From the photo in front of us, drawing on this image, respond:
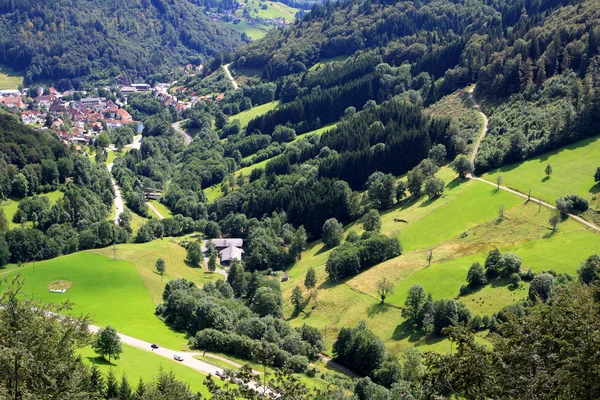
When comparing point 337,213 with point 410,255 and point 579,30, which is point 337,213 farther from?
point 579,30

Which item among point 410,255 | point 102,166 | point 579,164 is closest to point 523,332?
point 410,255

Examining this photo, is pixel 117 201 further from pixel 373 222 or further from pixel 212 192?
pixel 373 222

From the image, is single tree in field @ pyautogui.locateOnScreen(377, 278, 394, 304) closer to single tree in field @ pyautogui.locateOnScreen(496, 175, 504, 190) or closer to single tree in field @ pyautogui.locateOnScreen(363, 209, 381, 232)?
single tree in field @ pyautogui.locateOnScreen(363, 209, 381, 232)

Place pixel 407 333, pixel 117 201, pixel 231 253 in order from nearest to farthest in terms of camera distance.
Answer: pixel 407 333 < pixel 231 253 < pixel 117 201

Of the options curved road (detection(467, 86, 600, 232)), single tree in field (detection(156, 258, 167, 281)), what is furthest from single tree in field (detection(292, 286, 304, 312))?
curved road (detection(467, 86, 600, 232))

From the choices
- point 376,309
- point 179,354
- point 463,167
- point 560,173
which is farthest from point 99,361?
point 560,173

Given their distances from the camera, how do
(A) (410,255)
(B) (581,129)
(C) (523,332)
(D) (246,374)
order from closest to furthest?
(D) (246,374) < (C) (523,332) < (A) (410,255) < (B) (581,129)

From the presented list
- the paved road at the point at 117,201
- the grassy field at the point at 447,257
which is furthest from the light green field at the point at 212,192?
the grassy field at the point at 447,257

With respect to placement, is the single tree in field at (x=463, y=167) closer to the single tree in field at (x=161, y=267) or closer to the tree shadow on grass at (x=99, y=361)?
the single tree in field at (x=161, y=267)

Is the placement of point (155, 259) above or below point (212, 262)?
above
